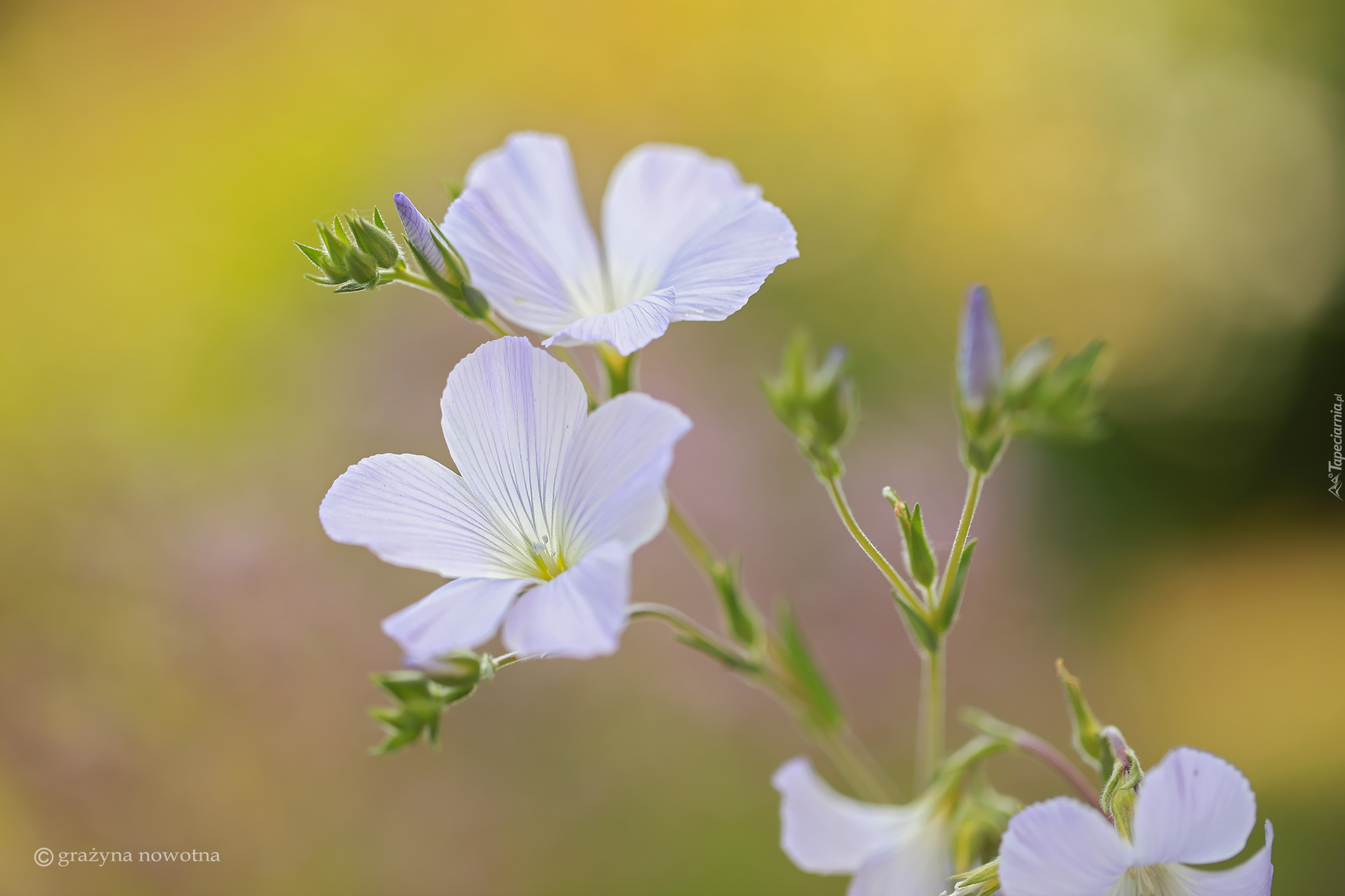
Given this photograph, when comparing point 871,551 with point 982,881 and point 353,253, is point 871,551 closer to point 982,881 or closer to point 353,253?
point 982,881

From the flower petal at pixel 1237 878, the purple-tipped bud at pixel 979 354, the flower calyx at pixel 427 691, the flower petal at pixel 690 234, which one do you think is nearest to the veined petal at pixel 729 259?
the flower petal at pixel 690 234

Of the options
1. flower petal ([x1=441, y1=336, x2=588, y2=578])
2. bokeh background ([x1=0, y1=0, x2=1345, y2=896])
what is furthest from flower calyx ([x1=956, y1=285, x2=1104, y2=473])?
bokeh background ([x1=0, y1=0, x2=1345, y2=896])

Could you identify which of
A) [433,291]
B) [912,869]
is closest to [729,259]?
[433,291]

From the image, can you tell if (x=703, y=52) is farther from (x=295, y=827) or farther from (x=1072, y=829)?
(x=1072, y=829)

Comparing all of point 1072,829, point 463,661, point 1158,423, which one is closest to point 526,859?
point 463,661

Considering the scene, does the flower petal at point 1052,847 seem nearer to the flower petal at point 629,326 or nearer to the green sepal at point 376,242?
the flower petal at point 629,326

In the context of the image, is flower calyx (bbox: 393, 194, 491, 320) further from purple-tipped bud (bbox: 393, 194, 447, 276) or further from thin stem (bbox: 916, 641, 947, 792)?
thin stem (bbox: 916, 641, 947, 792)
